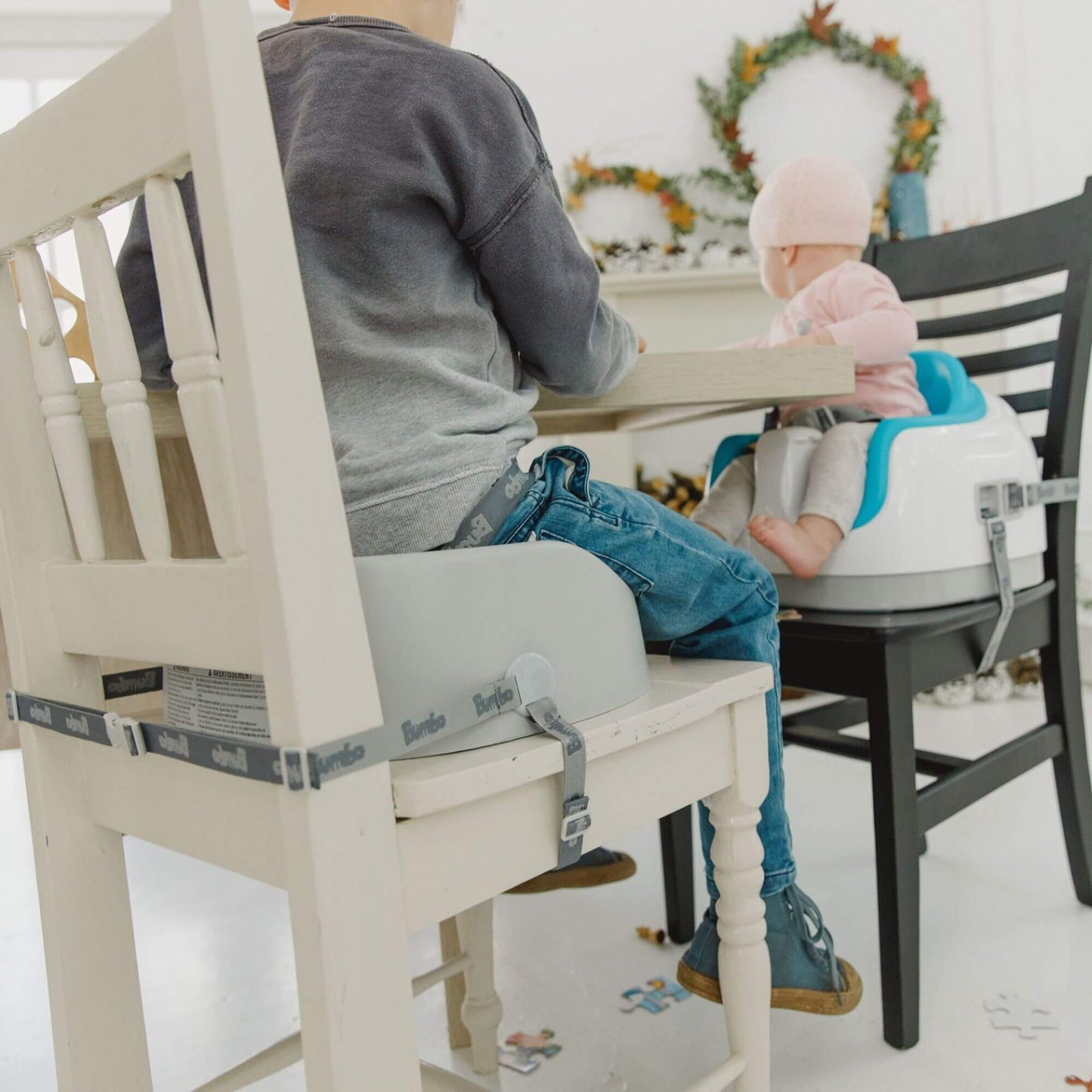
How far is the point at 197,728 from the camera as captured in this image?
0.74m

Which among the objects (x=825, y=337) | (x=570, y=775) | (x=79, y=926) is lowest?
(x=79, y=926)

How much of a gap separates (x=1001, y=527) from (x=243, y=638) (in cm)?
101

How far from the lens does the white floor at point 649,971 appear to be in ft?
3.75

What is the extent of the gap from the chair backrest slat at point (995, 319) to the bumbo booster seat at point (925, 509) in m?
0.21

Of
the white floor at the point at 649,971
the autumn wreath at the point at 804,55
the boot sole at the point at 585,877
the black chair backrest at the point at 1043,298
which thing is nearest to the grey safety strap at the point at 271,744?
the white floor at the point at 649,971

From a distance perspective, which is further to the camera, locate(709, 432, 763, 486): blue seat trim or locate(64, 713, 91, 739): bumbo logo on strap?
locate(709, 432, 763, 486): blue seat trim

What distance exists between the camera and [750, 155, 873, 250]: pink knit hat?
152 centimetres

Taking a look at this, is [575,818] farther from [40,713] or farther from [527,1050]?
[527,1050]

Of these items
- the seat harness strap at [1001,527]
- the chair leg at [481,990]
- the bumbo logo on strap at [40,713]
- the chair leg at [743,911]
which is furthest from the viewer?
the seat harness strap at [1001,527]

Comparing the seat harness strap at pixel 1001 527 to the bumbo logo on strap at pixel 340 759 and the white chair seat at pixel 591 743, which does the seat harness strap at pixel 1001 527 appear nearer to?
the white chair seat at pixel 591 743

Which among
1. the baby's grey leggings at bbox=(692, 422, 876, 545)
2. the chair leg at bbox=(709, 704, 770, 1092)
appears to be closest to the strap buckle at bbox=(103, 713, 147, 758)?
the chair leg at bbox=(709, 704, 770, 1092)

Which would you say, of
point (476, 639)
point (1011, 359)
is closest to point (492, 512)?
point (476, 639)

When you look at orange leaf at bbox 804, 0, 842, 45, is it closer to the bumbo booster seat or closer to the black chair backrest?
the black chair backrest

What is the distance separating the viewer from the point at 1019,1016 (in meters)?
1.20
